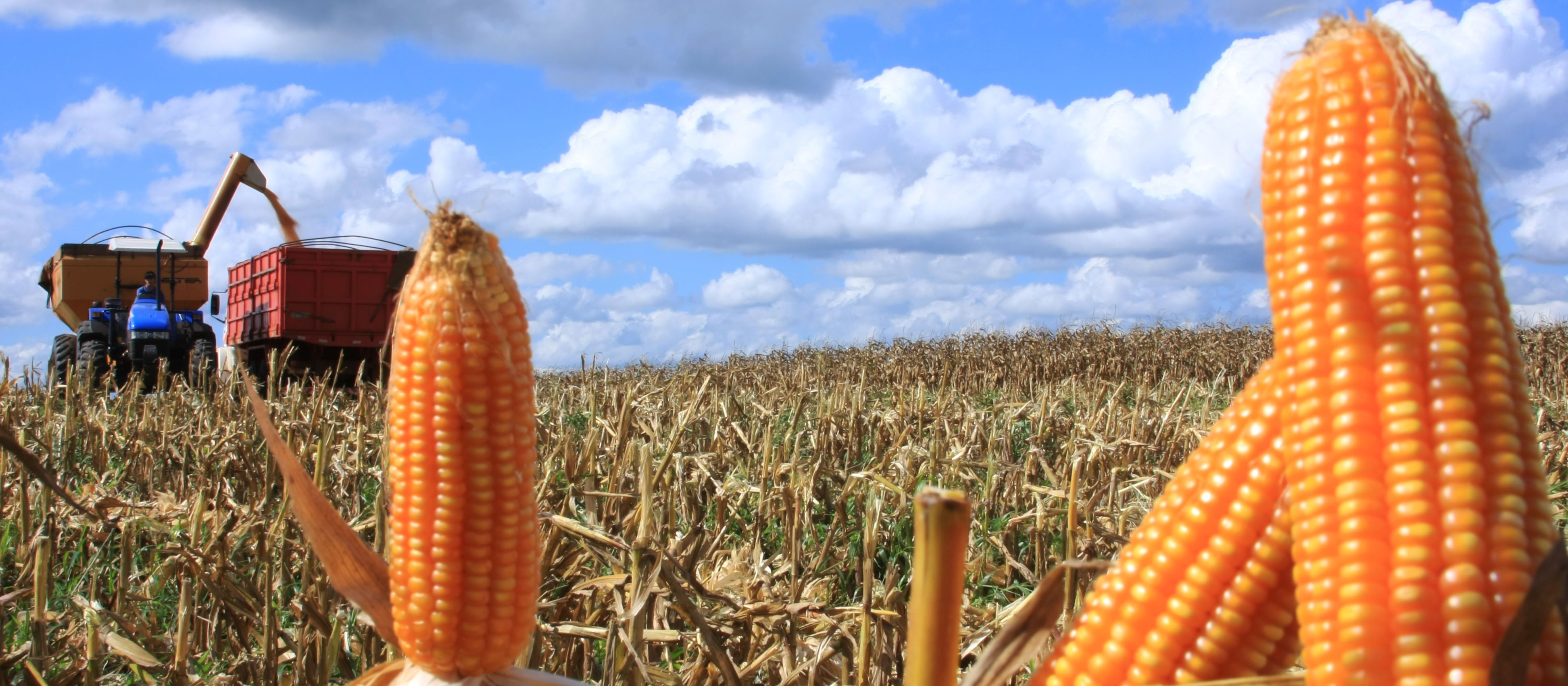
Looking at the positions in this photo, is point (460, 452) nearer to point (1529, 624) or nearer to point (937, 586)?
point (937, 586)

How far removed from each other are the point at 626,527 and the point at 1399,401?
11.8 ft

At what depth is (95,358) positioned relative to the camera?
16.3 meters

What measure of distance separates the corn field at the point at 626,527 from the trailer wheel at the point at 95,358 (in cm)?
580

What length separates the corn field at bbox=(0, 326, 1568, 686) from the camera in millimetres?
3352

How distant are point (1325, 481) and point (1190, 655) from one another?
0.28 meters

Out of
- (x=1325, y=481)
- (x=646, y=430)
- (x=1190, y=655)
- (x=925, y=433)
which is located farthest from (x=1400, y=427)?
(x=925, y=433)

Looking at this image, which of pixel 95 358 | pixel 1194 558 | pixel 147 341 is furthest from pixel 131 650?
pixel 95 358

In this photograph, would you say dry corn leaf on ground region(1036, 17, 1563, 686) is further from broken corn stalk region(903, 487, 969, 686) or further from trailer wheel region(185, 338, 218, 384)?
trailer wheel region(185, 338, 218, 384)

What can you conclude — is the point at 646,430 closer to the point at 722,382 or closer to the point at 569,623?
the point at 569,623

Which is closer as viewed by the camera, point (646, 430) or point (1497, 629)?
point (1497, 629)

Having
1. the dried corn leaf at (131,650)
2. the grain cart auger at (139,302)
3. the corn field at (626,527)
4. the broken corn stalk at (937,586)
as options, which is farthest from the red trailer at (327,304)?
the broken corn stalk at (937,586)

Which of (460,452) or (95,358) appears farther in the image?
(95,358)

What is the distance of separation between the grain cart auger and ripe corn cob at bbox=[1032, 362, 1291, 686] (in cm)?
1347

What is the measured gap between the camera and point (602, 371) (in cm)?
1577
